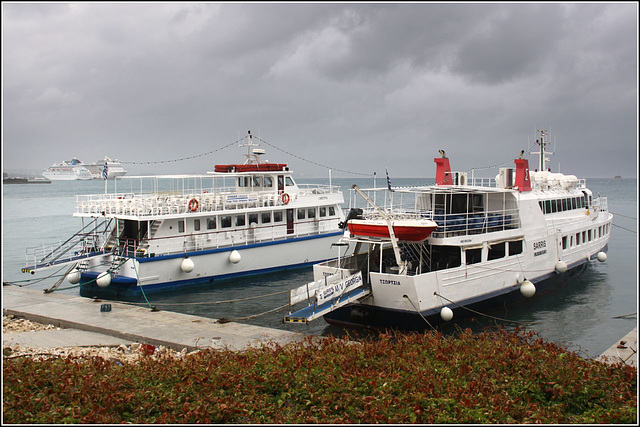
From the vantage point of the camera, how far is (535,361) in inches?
419

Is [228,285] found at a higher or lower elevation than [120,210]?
lower

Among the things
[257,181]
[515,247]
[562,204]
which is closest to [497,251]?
[515,247]

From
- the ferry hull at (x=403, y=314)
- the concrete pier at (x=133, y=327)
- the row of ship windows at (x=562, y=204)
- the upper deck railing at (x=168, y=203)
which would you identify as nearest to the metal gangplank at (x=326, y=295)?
Answer: the concrete pier at (x=133, y=327)

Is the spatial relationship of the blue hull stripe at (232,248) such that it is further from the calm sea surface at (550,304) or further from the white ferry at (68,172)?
the white ferry at (68,172)

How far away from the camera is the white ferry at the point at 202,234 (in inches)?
946

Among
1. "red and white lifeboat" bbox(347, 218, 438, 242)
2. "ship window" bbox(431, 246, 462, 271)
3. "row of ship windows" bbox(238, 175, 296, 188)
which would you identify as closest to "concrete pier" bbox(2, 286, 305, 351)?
"red and white lifeboat" bbox(347, 218, 438, 242)

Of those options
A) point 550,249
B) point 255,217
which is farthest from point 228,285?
point 550,249

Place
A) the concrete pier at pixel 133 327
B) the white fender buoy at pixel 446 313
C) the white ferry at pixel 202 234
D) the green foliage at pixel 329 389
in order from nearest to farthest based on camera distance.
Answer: the green foliage at pixel 329 389 → the concrete pier at pixel 133 327 → the white fender buoy at pixel 446 313 → the white ferry at pixel 202 234

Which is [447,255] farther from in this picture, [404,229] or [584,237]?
[584,237]

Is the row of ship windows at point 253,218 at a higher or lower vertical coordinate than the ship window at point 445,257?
higher

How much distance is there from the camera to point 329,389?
898 centimetres

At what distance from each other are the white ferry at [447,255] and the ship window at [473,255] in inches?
1.4

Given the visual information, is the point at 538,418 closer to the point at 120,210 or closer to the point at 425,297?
the point at 425,297

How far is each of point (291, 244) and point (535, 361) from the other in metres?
19.8
